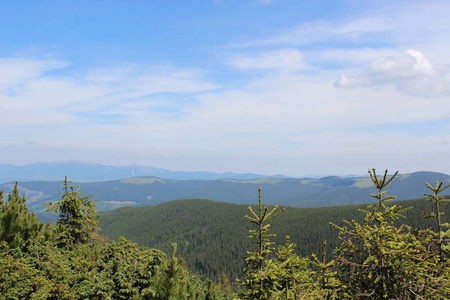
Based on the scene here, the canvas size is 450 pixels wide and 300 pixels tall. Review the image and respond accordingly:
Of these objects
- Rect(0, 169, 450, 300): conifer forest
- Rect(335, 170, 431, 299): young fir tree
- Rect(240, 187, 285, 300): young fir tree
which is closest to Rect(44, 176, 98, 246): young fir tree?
Rect(0, 169, 450, 300): conifer forest

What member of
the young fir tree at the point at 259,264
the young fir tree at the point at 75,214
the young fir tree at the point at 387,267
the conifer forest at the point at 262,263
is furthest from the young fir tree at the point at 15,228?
the young fir tree at the point at 387,267

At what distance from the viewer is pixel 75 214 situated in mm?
27250

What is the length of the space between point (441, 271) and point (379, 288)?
9.36 feet

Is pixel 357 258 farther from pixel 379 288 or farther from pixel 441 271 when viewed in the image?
pixel 441 271

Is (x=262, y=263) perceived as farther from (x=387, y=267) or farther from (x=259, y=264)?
(x=387, y=267)

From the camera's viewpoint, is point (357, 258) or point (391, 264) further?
point (357, 258)

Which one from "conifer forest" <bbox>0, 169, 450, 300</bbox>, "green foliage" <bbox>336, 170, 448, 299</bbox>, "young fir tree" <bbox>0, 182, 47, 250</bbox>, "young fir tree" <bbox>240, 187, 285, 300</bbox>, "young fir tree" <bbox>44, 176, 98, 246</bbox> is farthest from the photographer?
"young fir tree" <bbox>44, 176, 98, 246</bbox>

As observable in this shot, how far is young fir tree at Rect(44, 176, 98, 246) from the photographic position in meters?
26.1

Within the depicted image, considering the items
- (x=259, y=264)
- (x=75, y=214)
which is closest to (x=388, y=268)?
(x=259, y=264)

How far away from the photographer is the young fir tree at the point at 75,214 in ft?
85.7

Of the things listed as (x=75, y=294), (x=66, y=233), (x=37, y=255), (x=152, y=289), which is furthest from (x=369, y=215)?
(x=66, y=233)

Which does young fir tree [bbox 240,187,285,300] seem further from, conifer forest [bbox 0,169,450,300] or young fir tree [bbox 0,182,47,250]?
young fir tree [bbox 0,182,47,250]

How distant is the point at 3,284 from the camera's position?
14570 mm

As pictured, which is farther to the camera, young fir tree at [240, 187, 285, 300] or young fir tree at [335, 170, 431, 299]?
young fir tree at [240, 187, 285, 300]
